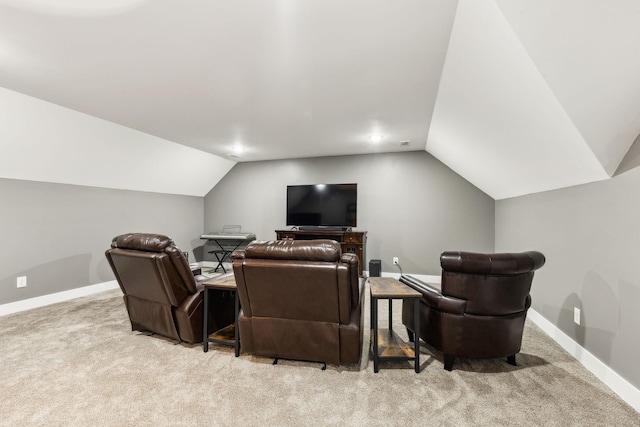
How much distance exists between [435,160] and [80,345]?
5.40 metres

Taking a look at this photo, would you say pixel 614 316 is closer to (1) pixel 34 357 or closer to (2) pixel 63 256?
(1) pixel 34 357

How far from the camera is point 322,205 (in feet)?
17.6

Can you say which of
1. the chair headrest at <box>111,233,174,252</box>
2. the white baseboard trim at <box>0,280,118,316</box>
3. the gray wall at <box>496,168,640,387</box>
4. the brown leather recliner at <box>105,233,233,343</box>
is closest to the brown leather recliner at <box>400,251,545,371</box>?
the gray wall at <box>496,168,640,387</box>

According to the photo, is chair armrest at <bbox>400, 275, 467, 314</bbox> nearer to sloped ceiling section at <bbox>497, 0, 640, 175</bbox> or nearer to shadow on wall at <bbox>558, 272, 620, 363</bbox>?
shadow on wall at <bbox>558, 272, 620, 363</bbox>

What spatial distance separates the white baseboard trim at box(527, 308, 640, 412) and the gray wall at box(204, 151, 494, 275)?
214cm

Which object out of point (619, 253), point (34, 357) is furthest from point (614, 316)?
point (34, 357)

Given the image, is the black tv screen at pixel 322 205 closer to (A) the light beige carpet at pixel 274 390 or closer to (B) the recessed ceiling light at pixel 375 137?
(B) the recessed ceiling light at pixel 375 137

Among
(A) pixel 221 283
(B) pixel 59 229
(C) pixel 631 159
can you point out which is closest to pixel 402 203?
(C) pixel 631 159

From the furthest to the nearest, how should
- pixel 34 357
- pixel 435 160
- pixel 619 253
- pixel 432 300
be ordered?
pixel 435 160
pixel 34 357
pixel 432 300
pixel 619 253

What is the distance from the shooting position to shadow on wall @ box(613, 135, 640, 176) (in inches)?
67.8

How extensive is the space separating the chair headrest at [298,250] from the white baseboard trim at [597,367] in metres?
2.00

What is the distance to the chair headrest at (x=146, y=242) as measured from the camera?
2.31m

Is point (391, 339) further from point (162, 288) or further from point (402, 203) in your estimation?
point (402, 203)

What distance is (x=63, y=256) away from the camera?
13.0 feet
